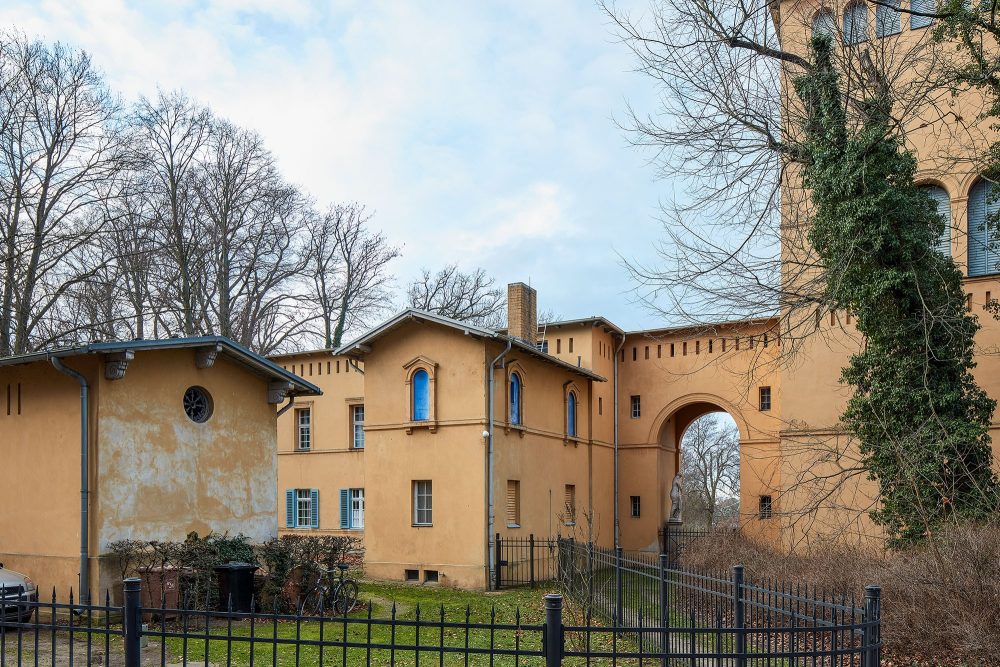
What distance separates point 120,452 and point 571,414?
51.6 ft

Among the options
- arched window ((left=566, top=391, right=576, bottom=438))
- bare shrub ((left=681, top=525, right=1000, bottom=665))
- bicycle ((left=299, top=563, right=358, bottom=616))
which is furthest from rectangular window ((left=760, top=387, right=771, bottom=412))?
bicycle ((left=299, top=563, right=358, bottom=616))

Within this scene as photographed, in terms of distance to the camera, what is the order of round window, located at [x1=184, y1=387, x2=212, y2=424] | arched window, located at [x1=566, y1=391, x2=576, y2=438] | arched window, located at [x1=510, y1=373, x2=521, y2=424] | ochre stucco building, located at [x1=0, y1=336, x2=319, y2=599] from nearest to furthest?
ochre stucco building, located at [x1=0, y1=336, x2=319, y2=599]
round window, located at [x1=184, y1=387, x2=212, y2=424]
arched window, located at [x1=510, y1=373, x2=521, y2=424]
arched window, located at [x1=566, y1=391, x2=576, y2=438]

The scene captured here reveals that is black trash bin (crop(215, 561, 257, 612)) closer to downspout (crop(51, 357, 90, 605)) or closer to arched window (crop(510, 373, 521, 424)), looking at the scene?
downspout (crop(51, 357, 90, 605))

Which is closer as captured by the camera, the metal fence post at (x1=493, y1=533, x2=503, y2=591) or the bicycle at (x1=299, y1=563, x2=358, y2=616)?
the bicycle at (x1=299, y1=563, x2=358, y2=616)

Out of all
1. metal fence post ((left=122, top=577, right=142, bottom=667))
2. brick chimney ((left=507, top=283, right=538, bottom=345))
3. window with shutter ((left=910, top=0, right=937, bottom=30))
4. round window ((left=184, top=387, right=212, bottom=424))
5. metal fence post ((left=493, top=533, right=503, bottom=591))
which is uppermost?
window with shutter ((left=910, top=0, right=937, bottom=30))

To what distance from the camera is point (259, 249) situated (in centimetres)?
3684

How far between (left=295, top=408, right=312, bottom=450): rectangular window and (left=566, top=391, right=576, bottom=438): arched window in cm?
1038

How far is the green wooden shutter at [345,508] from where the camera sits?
3153cm

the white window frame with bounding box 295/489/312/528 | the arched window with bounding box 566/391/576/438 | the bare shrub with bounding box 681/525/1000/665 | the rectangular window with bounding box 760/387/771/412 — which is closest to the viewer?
the bare shrub with bounding box 681/525/1000/665

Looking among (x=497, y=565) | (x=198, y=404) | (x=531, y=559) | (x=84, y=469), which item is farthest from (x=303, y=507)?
(x=84, y=469)

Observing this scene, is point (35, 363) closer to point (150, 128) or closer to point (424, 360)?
point (424, 360)

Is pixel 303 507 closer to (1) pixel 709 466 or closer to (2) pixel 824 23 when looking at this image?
(2) pixel 824 23

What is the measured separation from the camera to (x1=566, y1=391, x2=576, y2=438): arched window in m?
28.0

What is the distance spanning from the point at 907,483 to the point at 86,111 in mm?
23651
